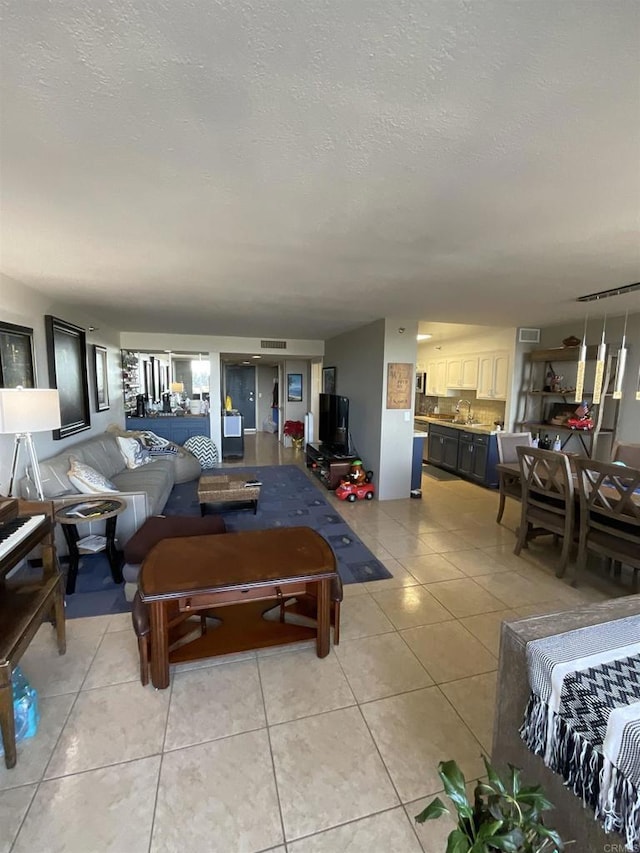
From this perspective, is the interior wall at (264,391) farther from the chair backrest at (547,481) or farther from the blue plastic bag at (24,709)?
the blue plastic bag at (24,709)

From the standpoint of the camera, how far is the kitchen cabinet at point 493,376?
5.61 metres

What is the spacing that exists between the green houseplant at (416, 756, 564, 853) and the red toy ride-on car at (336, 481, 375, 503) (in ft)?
13.0

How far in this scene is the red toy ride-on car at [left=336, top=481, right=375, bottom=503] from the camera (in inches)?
191

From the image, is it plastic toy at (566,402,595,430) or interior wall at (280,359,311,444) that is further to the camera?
interior wall at (280,359,311,444)

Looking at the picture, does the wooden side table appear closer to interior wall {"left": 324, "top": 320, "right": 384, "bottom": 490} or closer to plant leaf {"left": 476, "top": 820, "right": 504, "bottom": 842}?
plant leaf {"left": 476, "top": 820, "right": 504, "bottom": 842}

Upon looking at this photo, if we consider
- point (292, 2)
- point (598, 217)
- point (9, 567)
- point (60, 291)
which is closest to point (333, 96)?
point (292, 2)

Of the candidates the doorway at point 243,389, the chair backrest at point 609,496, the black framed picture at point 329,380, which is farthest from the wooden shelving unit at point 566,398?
the doorway at point 243,389

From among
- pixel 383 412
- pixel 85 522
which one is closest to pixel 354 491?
pixel 383 412

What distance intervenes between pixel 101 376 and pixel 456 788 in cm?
565

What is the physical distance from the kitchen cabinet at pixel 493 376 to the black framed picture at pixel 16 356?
5.83m

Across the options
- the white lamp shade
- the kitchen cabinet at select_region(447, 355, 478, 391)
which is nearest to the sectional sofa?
the white lamp shade

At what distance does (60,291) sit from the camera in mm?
3430

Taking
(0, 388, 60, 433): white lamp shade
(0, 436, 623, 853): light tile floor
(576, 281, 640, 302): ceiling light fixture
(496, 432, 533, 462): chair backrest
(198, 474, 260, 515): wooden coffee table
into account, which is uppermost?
(576, 281, 640, 302): ceiling light fixture

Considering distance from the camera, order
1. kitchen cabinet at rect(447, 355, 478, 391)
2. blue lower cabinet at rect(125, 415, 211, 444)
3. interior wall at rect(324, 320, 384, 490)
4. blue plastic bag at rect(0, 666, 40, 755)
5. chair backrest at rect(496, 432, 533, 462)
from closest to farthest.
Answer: blue plastic bag at rect(0, 666, 40, 755) < chair backrest at rect(496, 432, 533, 462) < interior wall at rect(324, 320, 384, 490) < kitchen cabinet at rect(447, 355, 478, 391) < blue lower cabinet at rect(125, 415, 211, 444)
